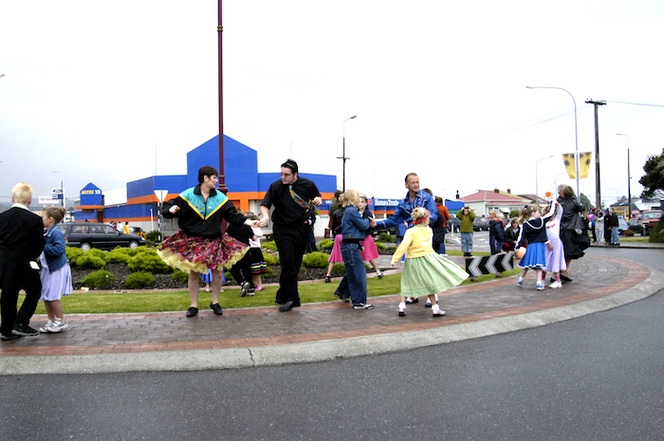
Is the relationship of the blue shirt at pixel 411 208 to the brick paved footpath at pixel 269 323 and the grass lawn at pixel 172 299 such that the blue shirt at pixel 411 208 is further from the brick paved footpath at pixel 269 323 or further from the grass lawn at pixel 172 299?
the grass lawn at pixel 172 299

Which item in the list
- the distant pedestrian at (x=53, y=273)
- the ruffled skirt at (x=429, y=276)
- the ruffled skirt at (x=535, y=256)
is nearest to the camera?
the distant pedestrian at (x=53, y=273)

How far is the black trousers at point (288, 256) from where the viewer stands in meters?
6.21

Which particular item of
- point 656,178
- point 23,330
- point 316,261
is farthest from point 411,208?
point 656,178

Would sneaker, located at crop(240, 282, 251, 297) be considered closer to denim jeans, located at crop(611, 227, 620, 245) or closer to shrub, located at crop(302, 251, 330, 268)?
shrub, located at crop(302, 251, 330, 268)

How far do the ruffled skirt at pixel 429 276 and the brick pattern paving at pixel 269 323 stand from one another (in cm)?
33

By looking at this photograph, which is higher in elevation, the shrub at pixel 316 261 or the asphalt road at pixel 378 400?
the shrub at pixel 316 261

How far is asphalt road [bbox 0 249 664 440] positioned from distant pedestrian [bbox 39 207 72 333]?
4.46 feet

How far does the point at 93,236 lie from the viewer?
2205cm

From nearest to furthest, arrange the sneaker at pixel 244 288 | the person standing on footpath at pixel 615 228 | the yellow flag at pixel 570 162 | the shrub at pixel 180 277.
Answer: the sneaker at pixel 244 288
the shrub at pixel 180 277
the person standing on footpath at pixel 615 228
the yellow flag at pixel 570 162

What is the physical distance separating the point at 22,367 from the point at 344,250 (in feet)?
12.7

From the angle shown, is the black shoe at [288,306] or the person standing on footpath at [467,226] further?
the person standing on footpath at [467,226]

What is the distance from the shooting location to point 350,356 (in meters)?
4.30

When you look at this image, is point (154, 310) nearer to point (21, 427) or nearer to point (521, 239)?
point (21, 427)

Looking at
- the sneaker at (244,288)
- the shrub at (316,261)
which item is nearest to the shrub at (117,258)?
the shrub at (316,261)
